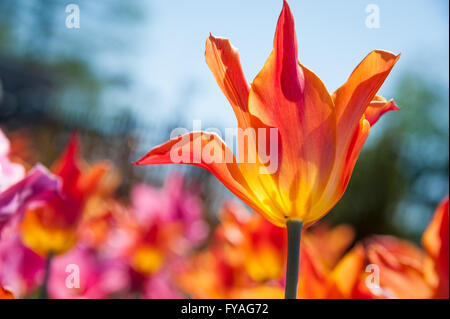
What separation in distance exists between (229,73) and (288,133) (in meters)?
0.06

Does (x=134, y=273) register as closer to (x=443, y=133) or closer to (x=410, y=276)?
(x=410, y=276)

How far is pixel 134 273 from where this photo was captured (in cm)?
118

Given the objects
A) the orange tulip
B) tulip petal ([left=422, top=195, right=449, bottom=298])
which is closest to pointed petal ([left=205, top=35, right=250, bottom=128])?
the orange tulip

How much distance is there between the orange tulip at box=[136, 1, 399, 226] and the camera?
1.07 ft

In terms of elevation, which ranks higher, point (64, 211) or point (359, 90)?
point (359, 90)

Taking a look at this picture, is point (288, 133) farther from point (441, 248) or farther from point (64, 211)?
point (64, 211)

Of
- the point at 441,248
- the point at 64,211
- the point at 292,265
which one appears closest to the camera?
the point at 292,265

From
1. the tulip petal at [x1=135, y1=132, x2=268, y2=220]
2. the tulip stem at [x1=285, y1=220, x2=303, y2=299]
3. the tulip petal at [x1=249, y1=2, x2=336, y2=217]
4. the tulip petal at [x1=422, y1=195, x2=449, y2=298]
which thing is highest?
the tulip petal at [x1=249, y1=2, x2=336, y2=217]

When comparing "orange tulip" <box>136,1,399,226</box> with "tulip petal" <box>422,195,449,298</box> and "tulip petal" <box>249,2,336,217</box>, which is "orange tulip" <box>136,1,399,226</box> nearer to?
"tulip petal" <box>249,2,336,217</box>

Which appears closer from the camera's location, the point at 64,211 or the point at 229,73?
the point at 229,73

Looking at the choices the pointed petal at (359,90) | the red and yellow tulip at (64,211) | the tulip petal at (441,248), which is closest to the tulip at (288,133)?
the pointed petal at (359,90)

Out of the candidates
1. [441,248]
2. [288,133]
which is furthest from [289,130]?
[441,248]

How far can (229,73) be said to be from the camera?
0.34m
